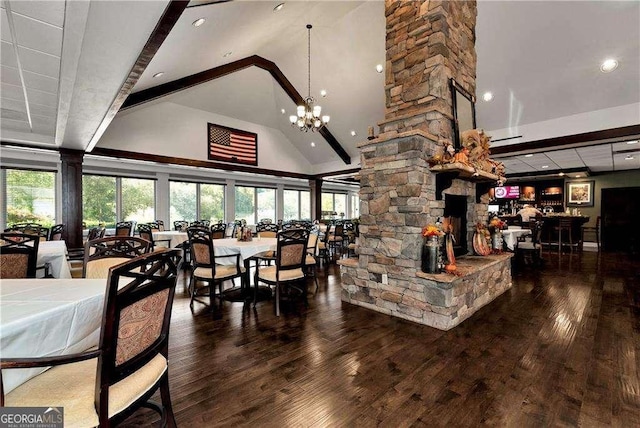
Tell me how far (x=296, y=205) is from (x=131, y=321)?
1211cm

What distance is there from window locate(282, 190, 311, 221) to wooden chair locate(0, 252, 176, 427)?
11.3 metres

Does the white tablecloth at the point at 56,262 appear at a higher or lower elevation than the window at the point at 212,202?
lower

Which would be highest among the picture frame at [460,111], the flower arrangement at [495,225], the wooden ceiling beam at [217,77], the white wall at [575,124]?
the wooden ceiling beam at [217,77]

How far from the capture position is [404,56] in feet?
12.5

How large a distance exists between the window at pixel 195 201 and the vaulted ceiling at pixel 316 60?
2897mm

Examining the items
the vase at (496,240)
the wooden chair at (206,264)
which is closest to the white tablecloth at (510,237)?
the vase at (496,240)

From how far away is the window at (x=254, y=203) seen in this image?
36.7 ft

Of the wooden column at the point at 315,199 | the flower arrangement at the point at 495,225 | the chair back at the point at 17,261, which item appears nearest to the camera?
the chair back at the point at 17,261

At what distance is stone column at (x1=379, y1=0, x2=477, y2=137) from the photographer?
3.48 m

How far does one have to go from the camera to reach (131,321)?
46.8 inches

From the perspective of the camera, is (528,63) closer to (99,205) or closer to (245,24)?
(245,24)

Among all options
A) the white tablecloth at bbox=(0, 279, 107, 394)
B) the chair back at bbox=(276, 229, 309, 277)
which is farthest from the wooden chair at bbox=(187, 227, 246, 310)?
the white tablecloth at bbox=(0, 279, 107, 394)

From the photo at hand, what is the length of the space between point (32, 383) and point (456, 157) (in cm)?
372

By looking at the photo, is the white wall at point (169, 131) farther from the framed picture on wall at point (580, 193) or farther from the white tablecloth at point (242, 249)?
the framed picture on wall at point (580, 193)
